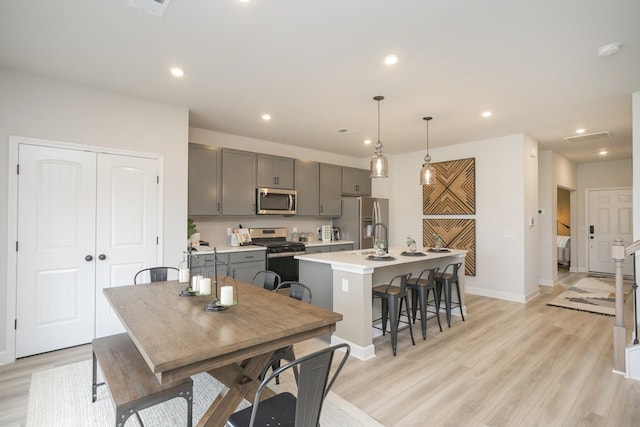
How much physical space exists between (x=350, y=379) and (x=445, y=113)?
11.0 ft

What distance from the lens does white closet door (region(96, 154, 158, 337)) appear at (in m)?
3.48

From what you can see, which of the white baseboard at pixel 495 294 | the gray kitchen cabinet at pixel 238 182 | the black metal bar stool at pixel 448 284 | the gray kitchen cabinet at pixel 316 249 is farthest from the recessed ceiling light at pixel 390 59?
the white baseboard at pixel 495 294

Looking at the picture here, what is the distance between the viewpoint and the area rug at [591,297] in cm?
487

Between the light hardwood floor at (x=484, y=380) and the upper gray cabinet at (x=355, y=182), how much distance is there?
11.0 ft

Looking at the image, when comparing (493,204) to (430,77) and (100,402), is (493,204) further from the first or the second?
(100,402)

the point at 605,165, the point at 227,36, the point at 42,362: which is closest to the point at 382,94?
the point at 227,36

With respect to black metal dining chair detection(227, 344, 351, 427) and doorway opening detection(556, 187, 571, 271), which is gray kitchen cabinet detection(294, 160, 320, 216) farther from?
doorway opening detection(556, 187, 571, 271)

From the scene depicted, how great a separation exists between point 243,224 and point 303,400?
14.6 feet

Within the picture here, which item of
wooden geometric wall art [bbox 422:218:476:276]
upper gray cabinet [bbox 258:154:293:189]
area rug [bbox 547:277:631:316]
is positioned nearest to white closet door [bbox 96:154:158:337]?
upper gray cabinet [bbox 258:154:293:189]

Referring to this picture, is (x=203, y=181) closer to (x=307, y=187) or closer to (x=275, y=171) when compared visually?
(x=275, y=171)

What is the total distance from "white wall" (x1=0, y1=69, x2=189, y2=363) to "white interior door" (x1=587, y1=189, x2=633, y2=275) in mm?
9119

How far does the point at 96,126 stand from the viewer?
11.3ft

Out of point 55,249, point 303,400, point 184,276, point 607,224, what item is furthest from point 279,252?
point 607,224

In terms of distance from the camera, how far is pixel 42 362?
3.03 meters
